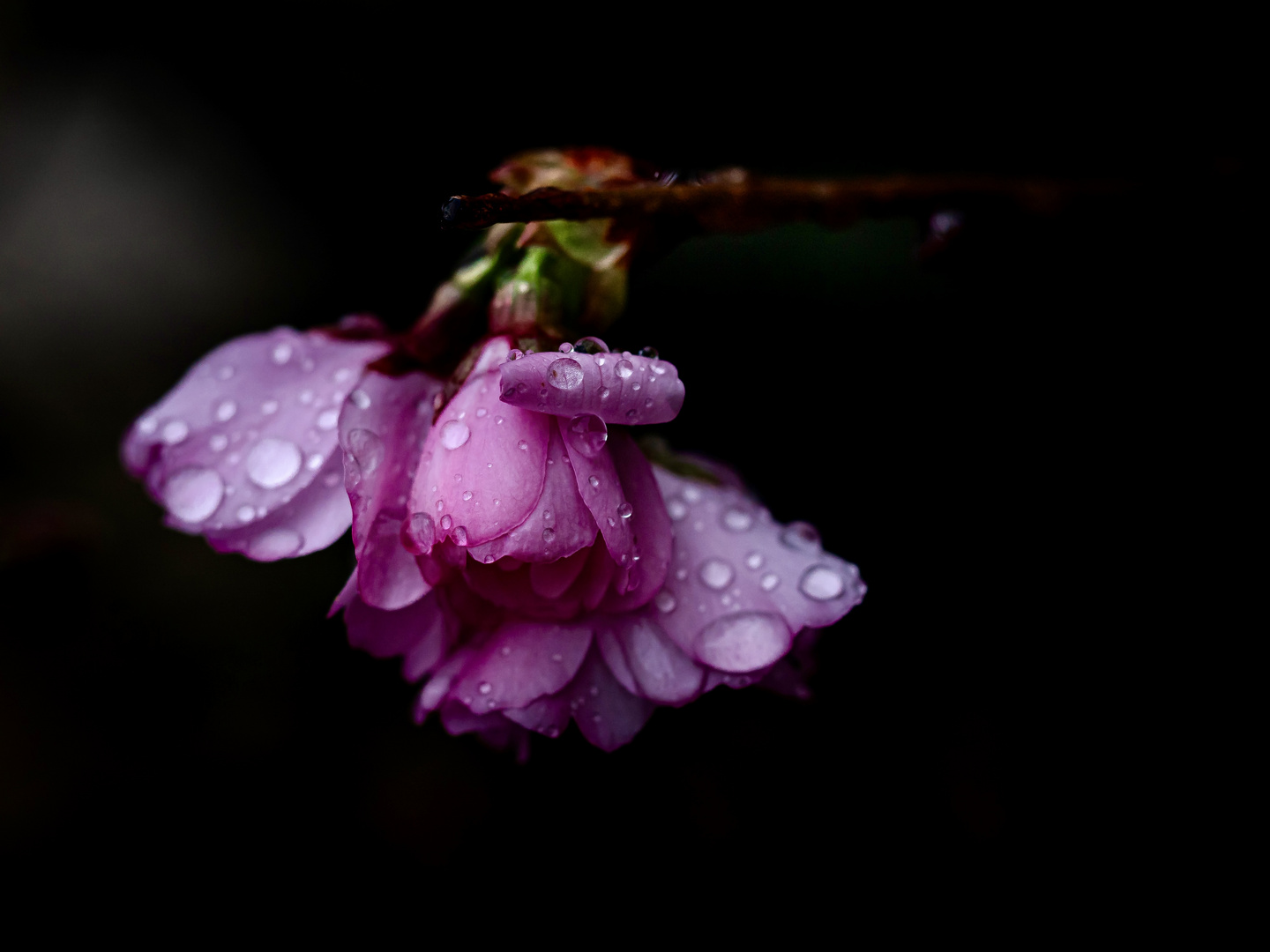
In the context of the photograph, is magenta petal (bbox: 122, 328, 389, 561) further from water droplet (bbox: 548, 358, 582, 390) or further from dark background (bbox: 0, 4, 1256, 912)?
dark background (bbox: 0, 4, 1256, 912)

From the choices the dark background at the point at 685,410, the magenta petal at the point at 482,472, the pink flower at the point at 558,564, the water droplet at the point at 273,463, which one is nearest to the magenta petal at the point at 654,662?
the pink flower at the point at 558,564

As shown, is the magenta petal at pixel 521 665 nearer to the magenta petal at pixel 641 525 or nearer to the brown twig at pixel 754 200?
the magenta petal at pixel 641 525

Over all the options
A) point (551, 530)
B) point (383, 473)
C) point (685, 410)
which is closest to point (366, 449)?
point (383, 473)

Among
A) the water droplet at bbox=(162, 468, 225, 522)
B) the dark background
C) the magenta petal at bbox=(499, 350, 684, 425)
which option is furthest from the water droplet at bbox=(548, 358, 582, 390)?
the dark background

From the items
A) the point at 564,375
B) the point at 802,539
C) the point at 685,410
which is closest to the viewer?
the point at 564,375

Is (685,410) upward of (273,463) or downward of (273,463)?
downward

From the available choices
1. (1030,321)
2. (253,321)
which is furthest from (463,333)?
(253,321)

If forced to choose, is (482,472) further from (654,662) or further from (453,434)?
(654,662)

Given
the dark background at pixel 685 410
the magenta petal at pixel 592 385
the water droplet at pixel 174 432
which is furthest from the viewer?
the dark background at pixel 685 410
